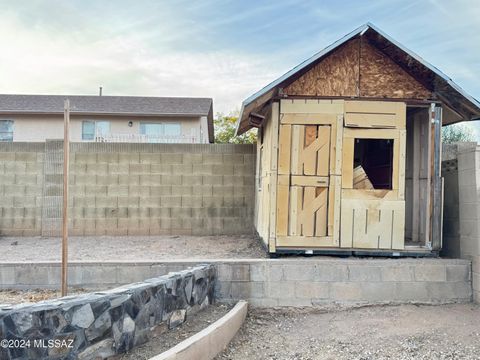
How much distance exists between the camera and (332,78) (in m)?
5.91

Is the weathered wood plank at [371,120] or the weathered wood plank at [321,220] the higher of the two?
the weathered wood plank at [371,120]

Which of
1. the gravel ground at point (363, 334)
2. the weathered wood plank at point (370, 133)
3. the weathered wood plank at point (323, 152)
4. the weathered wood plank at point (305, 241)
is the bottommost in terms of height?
the gravel ground at point (363, 334)

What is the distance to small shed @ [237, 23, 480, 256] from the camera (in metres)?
5.80

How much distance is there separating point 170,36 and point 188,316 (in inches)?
273

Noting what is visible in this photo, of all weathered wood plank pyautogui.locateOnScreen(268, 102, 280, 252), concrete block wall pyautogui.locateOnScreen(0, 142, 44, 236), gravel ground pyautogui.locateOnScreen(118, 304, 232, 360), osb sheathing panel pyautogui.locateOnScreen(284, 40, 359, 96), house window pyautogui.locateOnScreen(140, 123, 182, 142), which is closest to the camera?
gravel ground pyautogui.locateOnScreen(118, 304, 232, 360)

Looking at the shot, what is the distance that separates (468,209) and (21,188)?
7.90m

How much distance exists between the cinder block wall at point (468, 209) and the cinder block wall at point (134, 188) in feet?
12.0

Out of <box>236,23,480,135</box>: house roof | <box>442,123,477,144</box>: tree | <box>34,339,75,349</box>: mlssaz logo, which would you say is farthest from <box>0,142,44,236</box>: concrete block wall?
<box>442,123,477,144</box>: tree

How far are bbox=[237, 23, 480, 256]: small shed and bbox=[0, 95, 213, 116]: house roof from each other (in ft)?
38.7

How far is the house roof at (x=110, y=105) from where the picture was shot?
56.4 feet

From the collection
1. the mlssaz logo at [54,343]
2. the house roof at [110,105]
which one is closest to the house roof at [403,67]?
the mlssaz logo at [54,343]

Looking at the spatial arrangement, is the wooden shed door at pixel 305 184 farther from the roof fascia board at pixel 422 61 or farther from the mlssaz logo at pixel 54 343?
the mlssaz logo at pixel 54 343

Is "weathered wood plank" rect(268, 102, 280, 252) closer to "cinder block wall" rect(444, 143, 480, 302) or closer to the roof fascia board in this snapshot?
the roof fascia board

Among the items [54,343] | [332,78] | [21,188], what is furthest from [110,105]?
[54,343]
